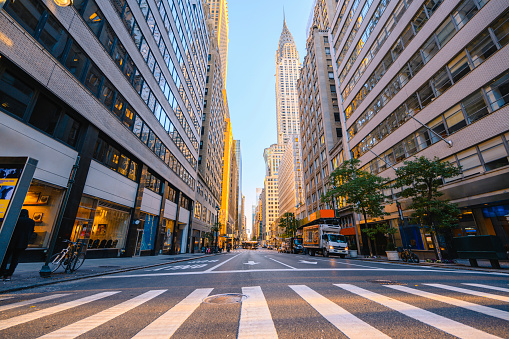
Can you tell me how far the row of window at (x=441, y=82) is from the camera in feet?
52.3

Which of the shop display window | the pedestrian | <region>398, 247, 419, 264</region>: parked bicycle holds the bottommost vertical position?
<region>398, 247, 419, 264</region>: parked bicycle

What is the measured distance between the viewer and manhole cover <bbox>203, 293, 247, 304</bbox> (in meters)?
4.73

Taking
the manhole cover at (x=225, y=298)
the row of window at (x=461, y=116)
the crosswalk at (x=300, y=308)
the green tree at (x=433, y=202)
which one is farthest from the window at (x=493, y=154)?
the manhole cover at (x=225, y=298)

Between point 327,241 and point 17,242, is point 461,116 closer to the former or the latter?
point 327,241

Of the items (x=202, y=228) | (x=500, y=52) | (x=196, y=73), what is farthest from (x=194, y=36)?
(x=500, y=52)

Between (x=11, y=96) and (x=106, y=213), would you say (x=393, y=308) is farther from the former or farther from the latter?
(x=106, y=213)

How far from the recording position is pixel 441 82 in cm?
1956

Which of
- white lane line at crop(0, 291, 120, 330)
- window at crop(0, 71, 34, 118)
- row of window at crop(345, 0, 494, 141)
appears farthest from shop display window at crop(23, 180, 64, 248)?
row of window at crop(345, 0, 494, 141)

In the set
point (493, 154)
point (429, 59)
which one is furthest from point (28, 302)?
point (429, 59)

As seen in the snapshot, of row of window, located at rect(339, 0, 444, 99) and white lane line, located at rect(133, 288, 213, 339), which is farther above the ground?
row of window, located at rect(339, 0, 444, 99)

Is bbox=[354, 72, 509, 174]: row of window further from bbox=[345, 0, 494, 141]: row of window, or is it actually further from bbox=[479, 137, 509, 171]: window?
bbox=[345, 0, 494, 141]: row of window

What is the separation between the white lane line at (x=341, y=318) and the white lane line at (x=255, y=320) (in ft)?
2.95

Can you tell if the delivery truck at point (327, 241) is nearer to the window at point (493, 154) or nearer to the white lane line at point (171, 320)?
the window at point (493, 154)

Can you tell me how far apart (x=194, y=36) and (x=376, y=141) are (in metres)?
33.4
